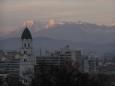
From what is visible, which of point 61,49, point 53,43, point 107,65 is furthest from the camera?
point 61,49

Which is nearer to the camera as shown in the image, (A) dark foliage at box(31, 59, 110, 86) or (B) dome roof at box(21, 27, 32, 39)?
(A) dark foliage at box(31, 59, 110, 86)

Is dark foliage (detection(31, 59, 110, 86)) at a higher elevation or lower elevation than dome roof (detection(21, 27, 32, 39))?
lower

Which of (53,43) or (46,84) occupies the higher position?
(53,43)

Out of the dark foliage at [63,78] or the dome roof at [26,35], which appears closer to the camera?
the dark foliage at [63,78]

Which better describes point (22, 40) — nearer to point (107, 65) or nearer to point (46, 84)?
point (107, 65)

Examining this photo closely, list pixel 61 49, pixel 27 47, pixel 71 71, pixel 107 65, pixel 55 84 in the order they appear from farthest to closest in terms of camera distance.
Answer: pixel 27 47, pixel 61 49, pixel 107 65, pixel 71 71, pixel 55 84

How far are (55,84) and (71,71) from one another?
1053mm

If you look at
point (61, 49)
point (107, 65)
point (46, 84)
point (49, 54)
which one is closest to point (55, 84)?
point (46, 84)

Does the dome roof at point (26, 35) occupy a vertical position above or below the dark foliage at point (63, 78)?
above

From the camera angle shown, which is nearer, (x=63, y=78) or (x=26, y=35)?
(x=63, y=78)

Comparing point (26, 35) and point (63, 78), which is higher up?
point (26, 35)

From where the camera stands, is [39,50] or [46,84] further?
[39,50]

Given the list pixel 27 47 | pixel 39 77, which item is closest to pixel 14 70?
pixel 27 47

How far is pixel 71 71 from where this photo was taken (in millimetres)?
10711
